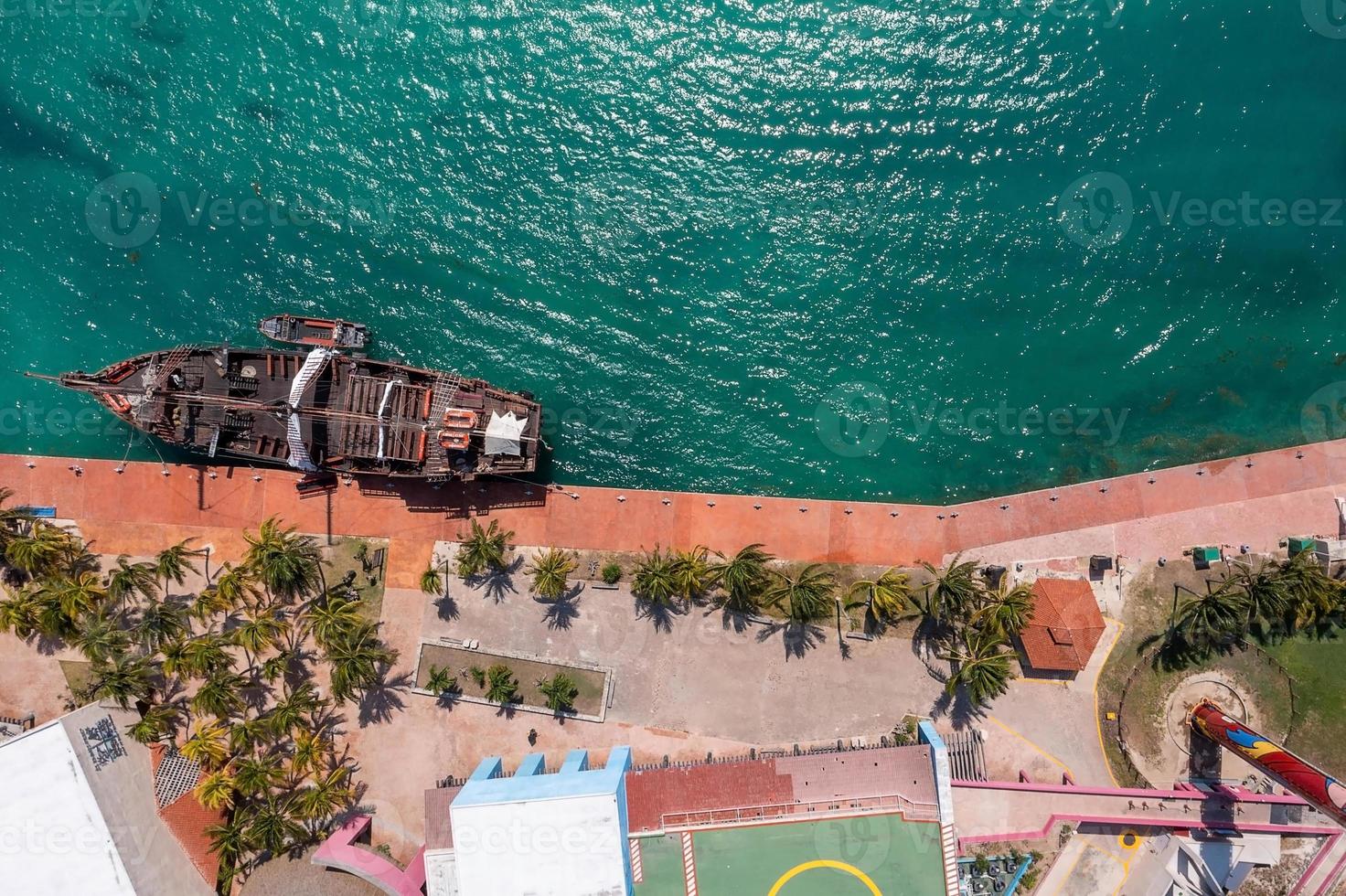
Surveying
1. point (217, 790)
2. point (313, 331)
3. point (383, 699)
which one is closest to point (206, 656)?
point (217, 790)

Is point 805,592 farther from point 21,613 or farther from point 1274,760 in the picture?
point 21,613

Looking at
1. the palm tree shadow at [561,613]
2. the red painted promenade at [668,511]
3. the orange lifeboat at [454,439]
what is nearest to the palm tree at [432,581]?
the red painted promenade at [668,511]

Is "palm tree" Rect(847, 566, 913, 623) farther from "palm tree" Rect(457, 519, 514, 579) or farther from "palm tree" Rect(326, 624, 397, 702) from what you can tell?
"palm tree" Rect(326, 624, 397, 702)

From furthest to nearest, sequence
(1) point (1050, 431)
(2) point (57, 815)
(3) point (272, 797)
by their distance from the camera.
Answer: (1) point (1050, 431)
(3) point (272, 797)
(2) point (57, 815)

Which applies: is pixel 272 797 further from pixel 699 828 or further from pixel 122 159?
pixel 122 159

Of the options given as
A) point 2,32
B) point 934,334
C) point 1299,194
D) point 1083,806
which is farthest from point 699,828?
point 2,32
